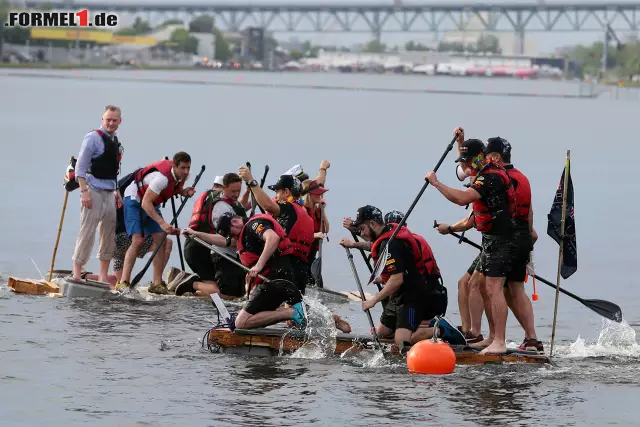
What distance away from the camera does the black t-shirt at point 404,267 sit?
13.5 metres

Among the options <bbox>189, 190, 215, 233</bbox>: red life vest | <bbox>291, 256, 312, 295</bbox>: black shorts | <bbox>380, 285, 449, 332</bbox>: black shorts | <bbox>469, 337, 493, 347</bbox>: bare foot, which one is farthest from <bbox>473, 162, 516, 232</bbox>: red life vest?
<bbox>189, 190, 215, 233</bbox>: red life vest

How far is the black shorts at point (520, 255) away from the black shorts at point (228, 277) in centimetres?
447

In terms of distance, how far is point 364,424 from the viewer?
39.2 ft

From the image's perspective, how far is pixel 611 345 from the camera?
15.6 metres

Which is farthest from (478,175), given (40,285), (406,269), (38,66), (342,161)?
(38,66)

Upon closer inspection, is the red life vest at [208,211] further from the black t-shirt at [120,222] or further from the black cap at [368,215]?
the black cap at [368,215]

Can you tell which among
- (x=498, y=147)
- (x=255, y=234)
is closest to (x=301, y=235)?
(x=255, y=234)

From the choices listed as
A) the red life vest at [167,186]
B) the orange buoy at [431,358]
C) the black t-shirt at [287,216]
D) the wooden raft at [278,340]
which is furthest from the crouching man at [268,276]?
the red life vest at [167,186]

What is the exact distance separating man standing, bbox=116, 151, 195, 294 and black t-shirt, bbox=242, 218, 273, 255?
277cm

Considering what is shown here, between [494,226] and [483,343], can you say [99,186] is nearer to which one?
[483,343]

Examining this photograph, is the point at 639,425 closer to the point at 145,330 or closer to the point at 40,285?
the point at 145,330

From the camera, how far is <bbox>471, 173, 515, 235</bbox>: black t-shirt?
13.5 metres

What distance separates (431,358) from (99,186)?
243 inches

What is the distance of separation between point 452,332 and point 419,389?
1.03m
